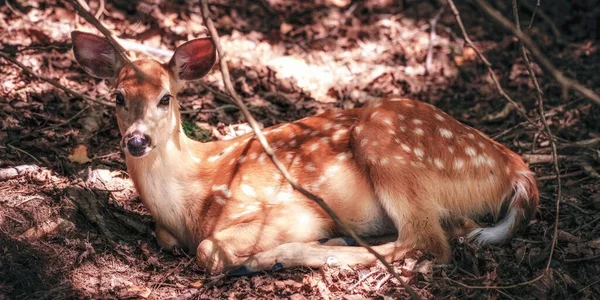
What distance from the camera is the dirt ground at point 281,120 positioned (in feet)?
12.6

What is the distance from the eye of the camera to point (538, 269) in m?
3.90

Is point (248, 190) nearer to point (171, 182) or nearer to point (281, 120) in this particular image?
point (171, 182)

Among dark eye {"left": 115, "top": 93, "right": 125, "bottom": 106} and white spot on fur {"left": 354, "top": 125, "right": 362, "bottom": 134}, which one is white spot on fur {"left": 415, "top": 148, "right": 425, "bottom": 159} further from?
dark eye {"left": 115, "top": 93, "right": 125, "bottom": 106}

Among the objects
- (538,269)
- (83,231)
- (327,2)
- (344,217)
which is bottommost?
(538,269)

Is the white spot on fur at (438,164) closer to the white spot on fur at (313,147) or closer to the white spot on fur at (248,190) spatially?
Answer: the white spot on fur at (313,147)

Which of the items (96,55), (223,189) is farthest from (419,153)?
(96,55)

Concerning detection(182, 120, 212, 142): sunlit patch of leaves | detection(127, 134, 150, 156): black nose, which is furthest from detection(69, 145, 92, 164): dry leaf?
detection(127, 134, 150, 156): black nose

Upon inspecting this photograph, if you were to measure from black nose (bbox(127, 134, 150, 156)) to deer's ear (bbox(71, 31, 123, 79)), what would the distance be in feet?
2.49

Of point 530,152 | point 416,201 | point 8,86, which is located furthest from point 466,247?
point 8,86

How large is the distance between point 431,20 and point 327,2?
1325mm

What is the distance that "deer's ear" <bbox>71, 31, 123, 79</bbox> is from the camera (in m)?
4.23

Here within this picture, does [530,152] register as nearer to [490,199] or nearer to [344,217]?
[490,199]

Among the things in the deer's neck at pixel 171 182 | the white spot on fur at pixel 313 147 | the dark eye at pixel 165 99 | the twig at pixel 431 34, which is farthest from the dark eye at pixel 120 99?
the twig at pixel 431 34

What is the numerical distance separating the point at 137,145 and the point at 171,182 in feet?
1.74
